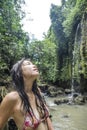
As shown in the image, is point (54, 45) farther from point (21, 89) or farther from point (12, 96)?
point (12, 96)

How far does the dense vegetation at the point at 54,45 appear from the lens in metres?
6.96

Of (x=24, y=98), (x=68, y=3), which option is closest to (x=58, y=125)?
(x=24, y=98)

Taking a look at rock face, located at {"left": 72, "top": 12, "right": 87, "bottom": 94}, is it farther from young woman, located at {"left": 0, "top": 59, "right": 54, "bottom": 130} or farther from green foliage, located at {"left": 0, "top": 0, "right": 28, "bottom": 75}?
young woman, located at {"left": 0, "top": 59, "right": 54, "bottom": 130}

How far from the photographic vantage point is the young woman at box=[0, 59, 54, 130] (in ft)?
6.21

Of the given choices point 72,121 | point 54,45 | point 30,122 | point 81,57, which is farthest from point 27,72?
point 54,45

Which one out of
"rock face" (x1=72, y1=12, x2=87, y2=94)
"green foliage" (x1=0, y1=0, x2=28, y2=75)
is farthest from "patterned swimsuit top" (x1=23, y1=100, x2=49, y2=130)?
"rock face" (x1=72, y1=12, x2=87, y2=94)

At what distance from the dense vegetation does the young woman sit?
410 centimetres

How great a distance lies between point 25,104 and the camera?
194 cm

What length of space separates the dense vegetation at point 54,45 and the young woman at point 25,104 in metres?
4.10

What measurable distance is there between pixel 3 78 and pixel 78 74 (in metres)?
17.3

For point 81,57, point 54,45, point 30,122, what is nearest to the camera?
point 30,122

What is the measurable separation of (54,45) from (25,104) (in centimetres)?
2830

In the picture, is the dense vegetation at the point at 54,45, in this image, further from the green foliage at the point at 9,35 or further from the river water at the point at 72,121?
the river water at the point at 72,121

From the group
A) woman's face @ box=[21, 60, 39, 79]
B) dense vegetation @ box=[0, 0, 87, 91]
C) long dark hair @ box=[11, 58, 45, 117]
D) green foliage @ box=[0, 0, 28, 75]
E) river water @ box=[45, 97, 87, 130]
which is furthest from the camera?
river water @ box=[45, 97, 87, 130]
